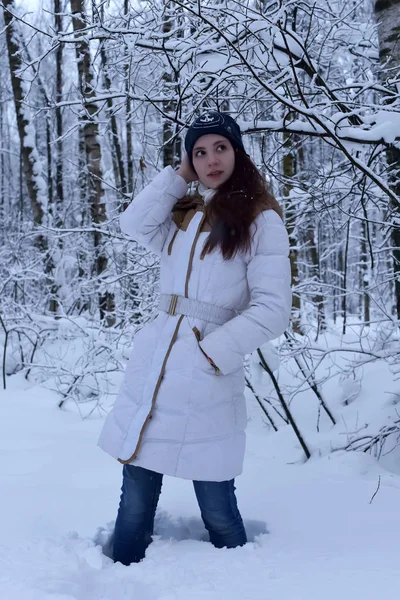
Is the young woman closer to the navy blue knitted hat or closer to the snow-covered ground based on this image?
the navy blue knitted hat

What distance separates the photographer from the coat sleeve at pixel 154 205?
214 cm

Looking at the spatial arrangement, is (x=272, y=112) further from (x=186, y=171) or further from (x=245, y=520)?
(x=245, y=520)

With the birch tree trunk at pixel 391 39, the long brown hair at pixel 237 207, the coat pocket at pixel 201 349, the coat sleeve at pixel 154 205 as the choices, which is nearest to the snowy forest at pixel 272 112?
the birch tree trunk at pixel 391 39

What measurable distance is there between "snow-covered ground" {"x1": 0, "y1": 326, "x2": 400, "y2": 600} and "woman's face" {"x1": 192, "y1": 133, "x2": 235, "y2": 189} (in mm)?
1431

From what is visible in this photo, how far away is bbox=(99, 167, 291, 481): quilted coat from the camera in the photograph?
1965mm

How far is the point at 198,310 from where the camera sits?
2.05 meters

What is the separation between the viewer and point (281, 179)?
2893 millimetres

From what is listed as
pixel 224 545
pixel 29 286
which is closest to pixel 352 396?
pixel 224 545

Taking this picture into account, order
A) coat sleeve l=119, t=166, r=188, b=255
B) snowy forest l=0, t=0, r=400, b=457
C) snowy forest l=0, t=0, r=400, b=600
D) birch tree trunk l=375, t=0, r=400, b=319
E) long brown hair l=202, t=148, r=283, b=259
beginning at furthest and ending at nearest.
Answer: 1. birch tree trunk l=375, t=0, r=400, b=319
2. snowy forest l=0, t=0, r=400, b=457
3. coat sleeve l=119, t=166, r=188, b=255
4. long brown hair l=202, t=148, r=283, b=259
5. snowy forest l=0, t=0, r=400, b=600

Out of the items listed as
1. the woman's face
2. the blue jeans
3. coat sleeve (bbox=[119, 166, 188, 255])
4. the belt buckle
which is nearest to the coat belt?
the belt buckle

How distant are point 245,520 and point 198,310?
1052mm

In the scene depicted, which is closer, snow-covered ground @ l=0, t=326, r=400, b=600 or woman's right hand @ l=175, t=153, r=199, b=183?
snow-covered ground @ l=0, t=326, r=400, b=600

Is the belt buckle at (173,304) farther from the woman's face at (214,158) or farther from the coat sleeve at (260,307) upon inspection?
the woman's face at (214,158)

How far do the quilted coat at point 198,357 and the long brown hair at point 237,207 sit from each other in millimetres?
33
